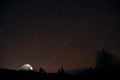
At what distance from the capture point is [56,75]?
20.0 meters

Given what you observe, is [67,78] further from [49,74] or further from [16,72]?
[16,72]

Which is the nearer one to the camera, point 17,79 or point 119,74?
point 17,79

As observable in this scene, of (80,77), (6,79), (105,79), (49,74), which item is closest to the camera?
(6,79)

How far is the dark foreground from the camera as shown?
17.9m

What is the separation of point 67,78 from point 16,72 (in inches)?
162

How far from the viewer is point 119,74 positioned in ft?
78.1

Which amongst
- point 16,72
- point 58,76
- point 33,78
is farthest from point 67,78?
point 16,72

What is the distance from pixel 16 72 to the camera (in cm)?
1820

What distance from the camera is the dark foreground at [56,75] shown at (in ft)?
58.7

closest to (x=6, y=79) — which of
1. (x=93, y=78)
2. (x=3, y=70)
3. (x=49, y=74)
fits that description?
(x=3, y=70)

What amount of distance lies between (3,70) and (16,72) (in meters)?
0.92

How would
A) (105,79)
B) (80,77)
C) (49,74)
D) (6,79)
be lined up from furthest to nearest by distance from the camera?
(105,79)
(80,77)
(49,74)
(6,79)

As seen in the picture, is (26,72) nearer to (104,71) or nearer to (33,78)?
(33,78)

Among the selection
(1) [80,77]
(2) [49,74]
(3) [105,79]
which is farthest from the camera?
(3) [105,79]
